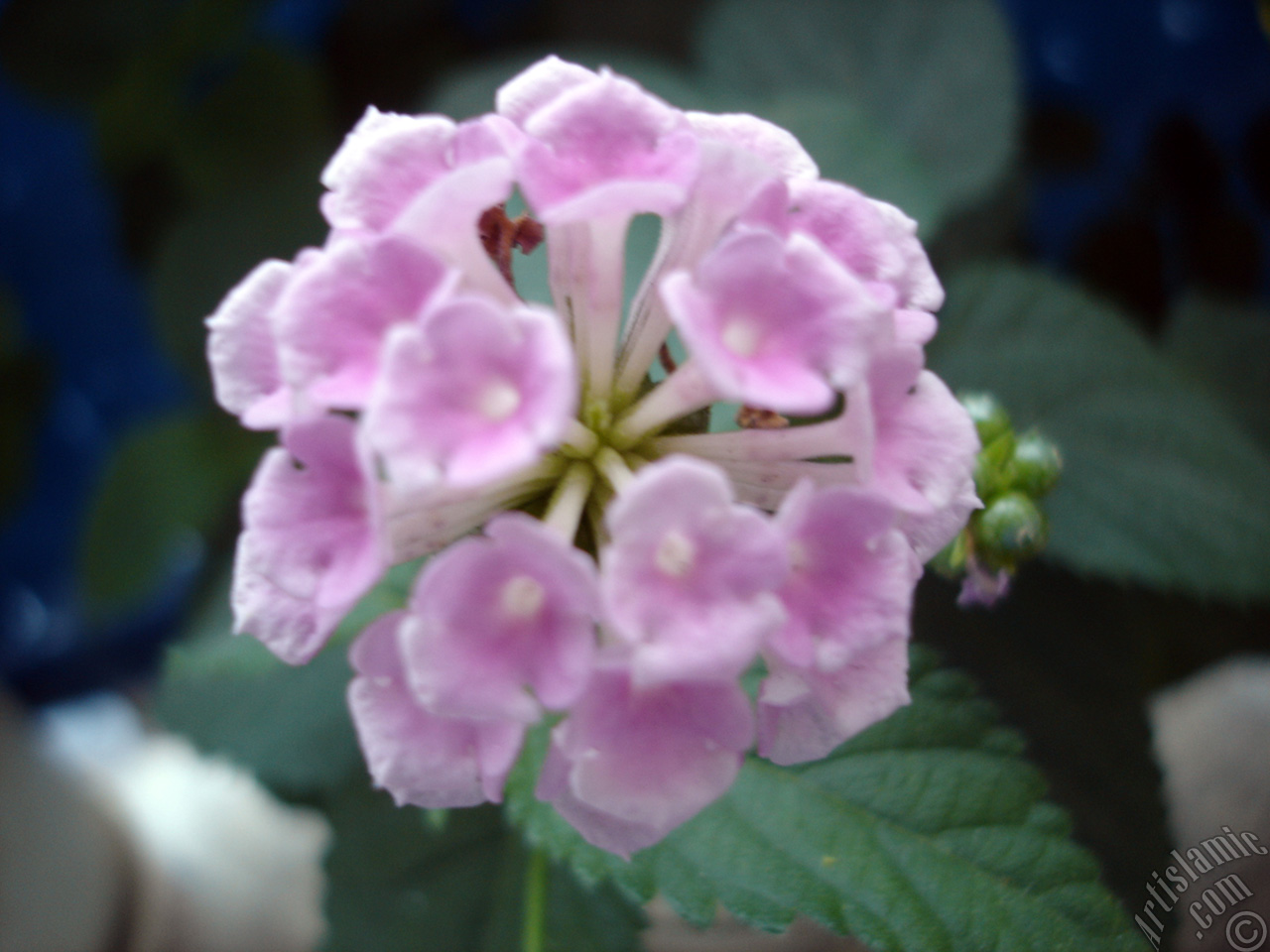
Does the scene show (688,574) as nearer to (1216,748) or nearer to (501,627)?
(501,627)

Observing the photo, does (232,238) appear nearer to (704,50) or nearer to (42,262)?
(42,262)

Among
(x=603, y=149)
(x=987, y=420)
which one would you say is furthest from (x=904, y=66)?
(x=603, y=149)

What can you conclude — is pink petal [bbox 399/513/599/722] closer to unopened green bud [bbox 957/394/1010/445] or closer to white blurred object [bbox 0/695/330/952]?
unopened green bud [bbox 957/394/1010/445]

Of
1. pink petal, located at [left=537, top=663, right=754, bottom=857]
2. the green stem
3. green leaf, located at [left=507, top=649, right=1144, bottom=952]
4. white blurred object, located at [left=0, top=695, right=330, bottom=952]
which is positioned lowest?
white blurred object, located at [left=0, top=695, right=330, bottom=952]

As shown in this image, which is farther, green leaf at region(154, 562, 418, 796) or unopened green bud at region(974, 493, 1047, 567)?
green leaf at region(154, 562, 418, 796)

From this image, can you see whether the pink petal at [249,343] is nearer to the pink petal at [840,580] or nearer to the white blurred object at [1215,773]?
the pink petal at [840,580]

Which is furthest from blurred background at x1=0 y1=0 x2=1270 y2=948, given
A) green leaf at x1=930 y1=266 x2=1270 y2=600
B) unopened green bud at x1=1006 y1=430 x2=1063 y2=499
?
unopened green bud at x1=1006 y1=430 x2=1063 y2=499
